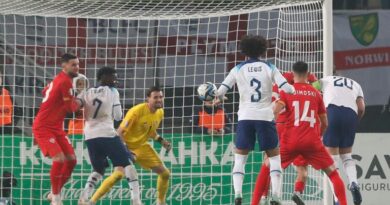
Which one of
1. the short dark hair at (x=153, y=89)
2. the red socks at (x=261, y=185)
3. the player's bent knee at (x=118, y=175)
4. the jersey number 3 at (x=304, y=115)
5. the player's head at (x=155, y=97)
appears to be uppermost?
the short dark hair at (x=153, y=89)

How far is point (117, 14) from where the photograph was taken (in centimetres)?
1803

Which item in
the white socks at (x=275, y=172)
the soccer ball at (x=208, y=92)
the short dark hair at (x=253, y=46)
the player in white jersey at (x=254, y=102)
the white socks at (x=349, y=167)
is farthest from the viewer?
the white socks at (x=349, y=167)

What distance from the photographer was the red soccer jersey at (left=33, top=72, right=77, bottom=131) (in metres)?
15.7

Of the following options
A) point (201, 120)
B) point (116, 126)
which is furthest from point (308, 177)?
point (116, 126)

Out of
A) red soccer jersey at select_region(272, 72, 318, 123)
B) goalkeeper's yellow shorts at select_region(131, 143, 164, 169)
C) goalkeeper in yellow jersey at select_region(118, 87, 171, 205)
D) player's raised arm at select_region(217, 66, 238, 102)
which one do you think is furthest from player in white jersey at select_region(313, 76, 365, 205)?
goalkeeper's yellow shorts at select_region(131, 143, 164, 169)

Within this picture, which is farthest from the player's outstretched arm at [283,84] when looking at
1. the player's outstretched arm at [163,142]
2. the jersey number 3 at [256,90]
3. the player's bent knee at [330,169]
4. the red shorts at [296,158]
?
the player's outstretched arm at [163,142]

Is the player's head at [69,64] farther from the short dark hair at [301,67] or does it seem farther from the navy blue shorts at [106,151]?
the short dark hair at [301,67]

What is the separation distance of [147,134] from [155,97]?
1.77 ft

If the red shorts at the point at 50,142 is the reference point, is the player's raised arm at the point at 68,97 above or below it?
above

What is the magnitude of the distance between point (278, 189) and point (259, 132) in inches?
26.3

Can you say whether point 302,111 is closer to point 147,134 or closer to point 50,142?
point 50,142

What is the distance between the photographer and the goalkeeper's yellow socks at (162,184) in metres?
17.7

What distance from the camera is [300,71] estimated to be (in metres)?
15.4

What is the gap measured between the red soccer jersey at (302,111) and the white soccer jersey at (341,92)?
0.73 meters
